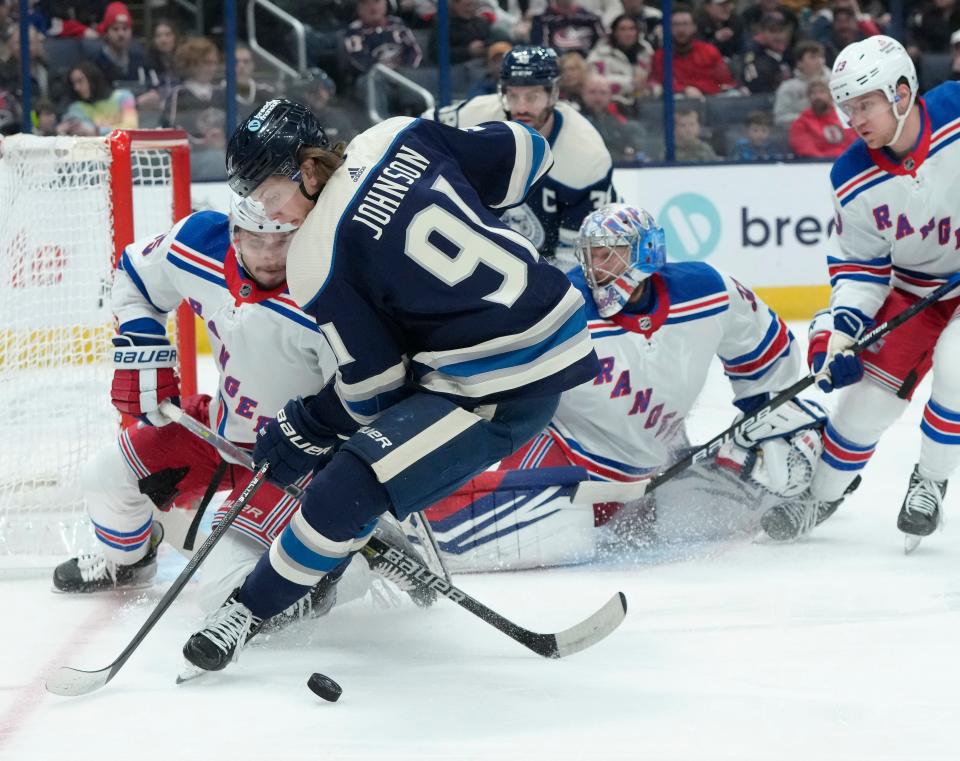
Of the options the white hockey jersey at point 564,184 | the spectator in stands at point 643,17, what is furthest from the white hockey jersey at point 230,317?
the spectator in stands at point 643,17

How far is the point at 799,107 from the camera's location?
6492mm

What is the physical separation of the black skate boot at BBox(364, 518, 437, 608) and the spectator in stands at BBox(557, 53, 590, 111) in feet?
12.9

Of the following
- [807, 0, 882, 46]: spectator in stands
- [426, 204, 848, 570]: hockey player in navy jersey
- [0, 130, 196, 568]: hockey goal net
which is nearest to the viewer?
[426, 204, 848, 570]: hockey player in navy jersey

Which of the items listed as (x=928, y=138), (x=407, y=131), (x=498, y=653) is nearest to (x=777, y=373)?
(x=928, y=138)

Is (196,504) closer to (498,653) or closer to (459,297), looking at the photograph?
(498,653)

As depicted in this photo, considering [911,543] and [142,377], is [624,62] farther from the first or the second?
[142,377]

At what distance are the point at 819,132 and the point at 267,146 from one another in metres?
4.72

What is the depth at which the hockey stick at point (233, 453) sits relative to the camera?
2697 mm

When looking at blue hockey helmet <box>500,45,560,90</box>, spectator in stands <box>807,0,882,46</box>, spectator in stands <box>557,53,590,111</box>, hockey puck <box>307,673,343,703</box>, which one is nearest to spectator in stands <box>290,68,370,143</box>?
spectator in stands <box>557,53,590,111</box>

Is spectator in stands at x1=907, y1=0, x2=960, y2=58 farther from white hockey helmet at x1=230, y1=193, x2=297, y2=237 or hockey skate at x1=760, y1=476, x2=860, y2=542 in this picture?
white hockey helmet at x1=230, y1=193, x2=297, y2=237

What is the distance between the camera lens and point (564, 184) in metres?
3.86

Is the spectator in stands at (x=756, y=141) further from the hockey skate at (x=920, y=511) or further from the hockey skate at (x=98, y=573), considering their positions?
the hockey skate at (x=98, y=573)

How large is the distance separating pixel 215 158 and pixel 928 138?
3651 mm

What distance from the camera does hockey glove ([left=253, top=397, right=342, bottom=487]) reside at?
2.38 meters
